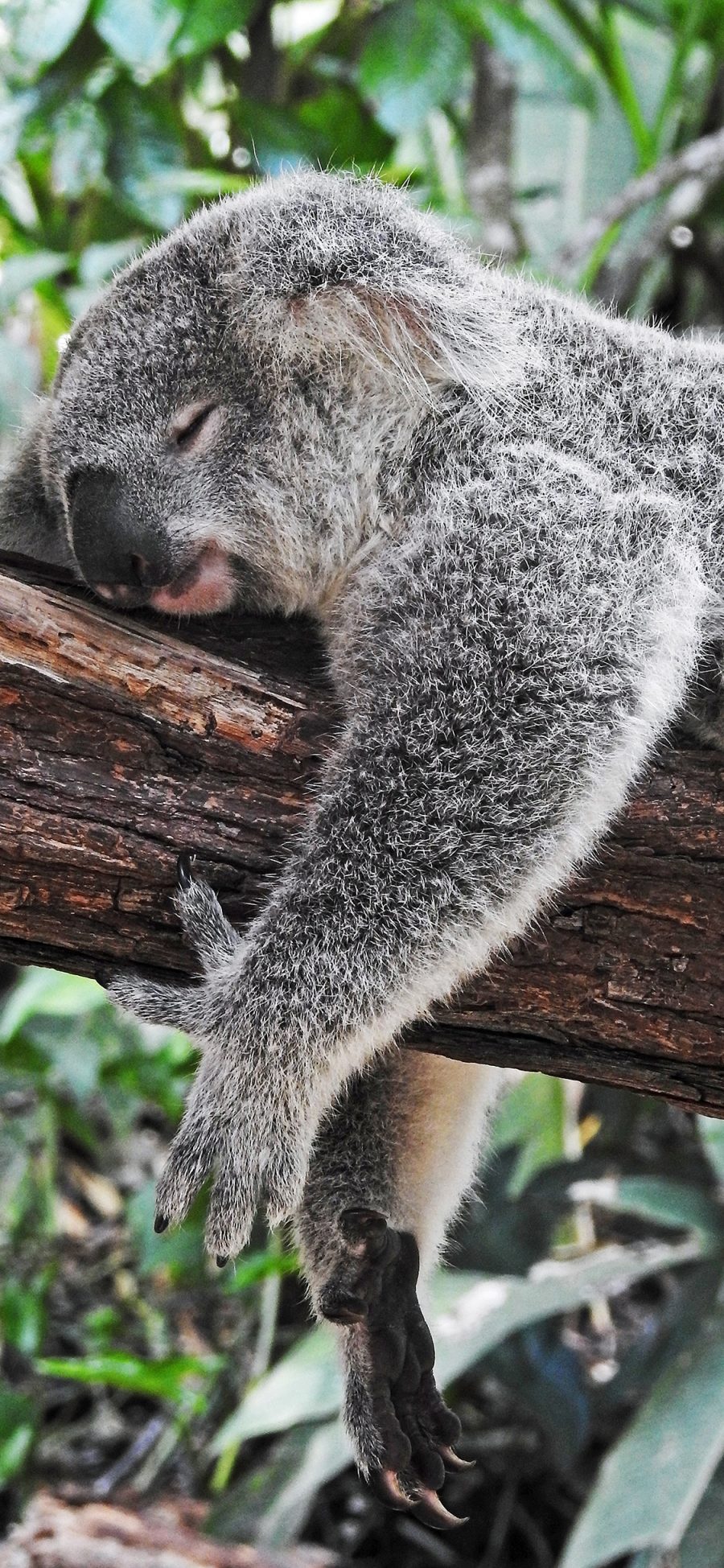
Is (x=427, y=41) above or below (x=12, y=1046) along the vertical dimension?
above

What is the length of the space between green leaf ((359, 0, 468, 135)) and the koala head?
4.18 ft

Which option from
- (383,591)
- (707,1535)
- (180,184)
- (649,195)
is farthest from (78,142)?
(707,1535)

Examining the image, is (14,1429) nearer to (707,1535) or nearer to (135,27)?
(707,1535)

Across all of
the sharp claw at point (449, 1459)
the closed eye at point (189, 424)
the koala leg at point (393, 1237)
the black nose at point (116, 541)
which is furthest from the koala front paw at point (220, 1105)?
the closed eye at point (189, 424)

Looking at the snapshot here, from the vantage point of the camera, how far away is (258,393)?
2088mm

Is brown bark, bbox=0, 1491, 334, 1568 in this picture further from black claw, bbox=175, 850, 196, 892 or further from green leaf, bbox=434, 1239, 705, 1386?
black claw, bbox=175, 850, 196, 892

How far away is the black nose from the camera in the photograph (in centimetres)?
198

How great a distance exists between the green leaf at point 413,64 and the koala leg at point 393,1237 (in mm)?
2349

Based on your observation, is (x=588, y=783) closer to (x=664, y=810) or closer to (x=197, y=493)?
(x=664, y=810)

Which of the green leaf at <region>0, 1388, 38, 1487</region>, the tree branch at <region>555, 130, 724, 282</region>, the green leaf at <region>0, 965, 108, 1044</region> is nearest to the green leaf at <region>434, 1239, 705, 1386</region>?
the green leaf at <region>0, 1388, 38, 1487</region>

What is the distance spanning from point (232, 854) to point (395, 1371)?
0.90 meters

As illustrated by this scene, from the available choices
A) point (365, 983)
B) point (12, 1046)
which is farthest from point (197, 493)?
point (12, 1046)

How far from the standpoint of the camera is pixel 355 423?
2123mm

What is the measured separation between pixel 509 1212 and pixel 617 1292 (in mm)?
1308
